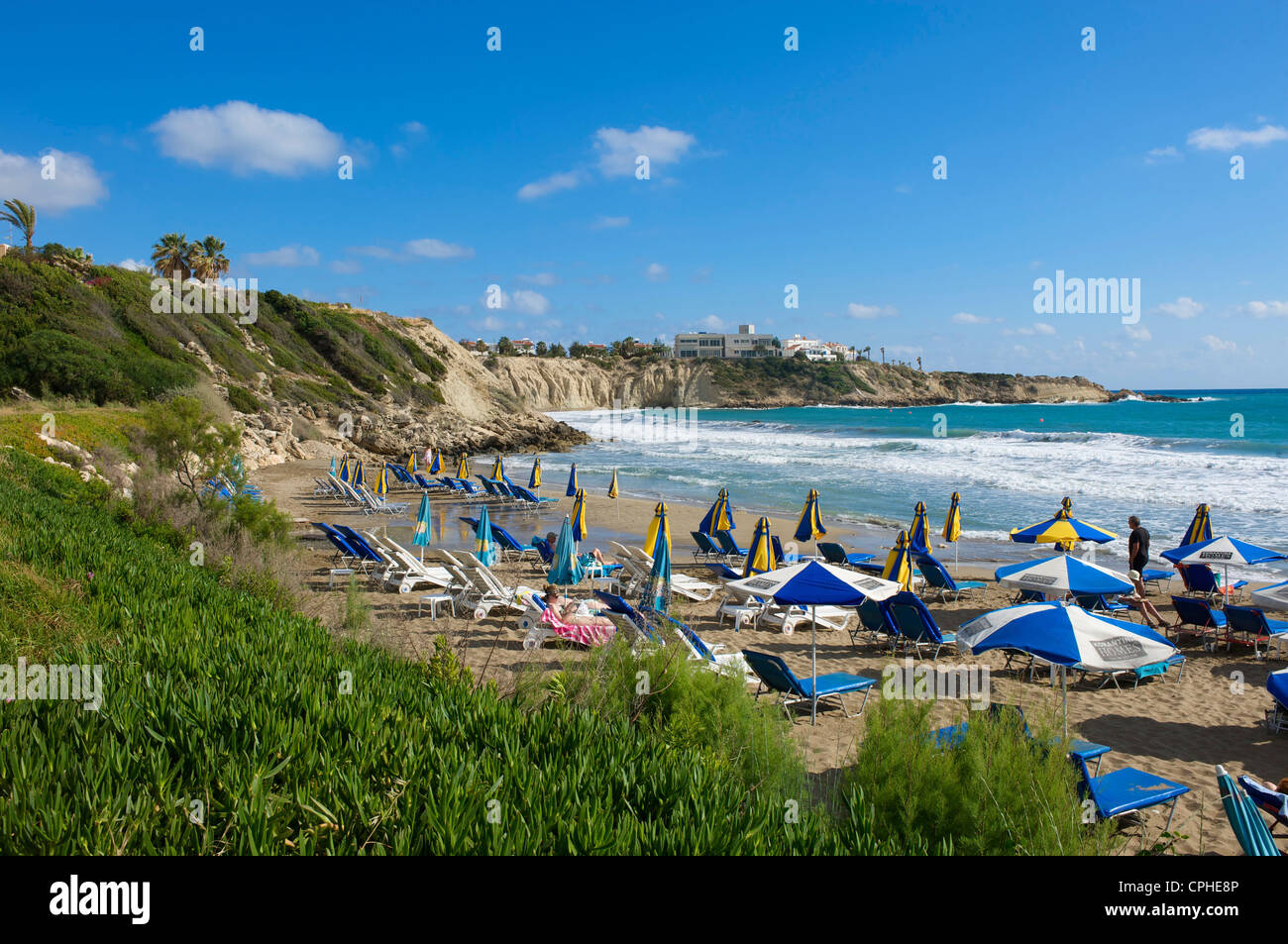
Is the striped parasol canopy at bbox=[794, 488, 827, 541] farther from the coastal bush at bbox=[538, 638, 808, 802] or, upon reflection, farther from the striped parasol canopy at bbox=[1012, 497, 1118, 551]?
the coastal bush at bbox=[538, 638, 808, 802]

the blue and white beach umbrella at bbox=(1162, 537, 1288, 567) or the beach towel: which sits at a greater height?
the blue and white beach umbrella at bbox=(1162, 537, 1288, 567)

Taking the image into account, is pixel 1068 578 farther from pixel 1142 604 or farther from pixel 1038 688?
pixel 1142 604

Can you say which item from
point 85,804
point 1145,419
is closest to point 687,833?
point 85,804

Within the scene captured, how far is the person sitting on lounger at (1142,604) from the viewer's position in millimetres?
11141

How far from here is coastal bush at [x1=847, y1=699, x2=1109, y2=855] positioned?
3936 millimetres

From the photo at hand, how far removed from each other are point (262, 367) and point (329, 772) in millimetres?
46599

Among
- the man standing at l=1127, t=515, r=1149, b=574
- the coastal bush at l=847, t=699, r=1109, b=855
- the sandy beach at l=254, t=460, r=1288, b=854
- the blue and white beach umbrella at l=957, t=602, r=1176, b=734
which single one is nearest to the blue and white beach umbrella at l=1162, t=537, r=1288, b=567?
the man standing at l=1127, t=515, r=1149, b=574

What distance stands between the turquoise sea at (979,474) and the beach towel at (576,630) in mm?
10861

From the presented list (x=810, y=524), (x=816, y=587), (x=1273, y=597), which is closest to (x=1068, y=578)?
(x=1273, y=597)

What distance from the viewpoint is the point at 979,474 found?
110 ft

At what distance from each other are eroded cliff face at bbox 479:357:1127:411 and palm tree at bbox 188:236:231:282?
46049 mm

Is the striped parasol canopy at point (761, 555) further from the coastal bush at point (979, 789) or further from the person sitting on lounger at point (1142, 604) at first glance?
the coastal bush at point (979, 789)

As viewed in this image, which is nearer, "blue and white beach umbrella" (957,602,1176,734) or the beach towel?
"blue and white beach umbrella" (957,602,1176,734)
